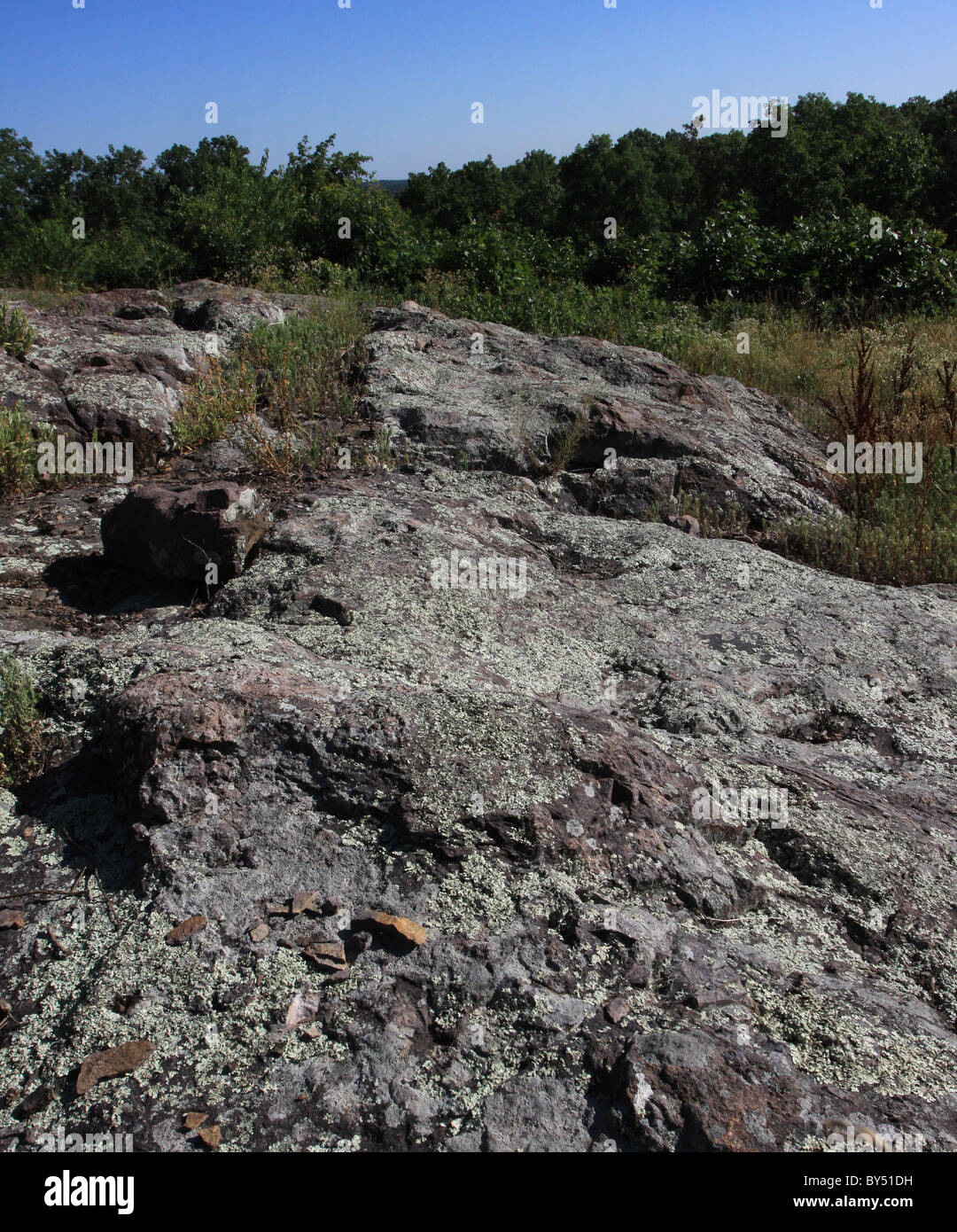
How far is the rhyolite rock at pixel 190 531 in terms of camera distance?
3430mm

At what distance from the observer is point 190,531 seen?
3.47 meters

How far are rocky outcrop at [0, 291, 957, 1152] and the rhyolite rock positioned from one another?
4.7 inches

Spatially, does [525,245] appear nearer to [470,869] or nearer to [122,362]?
[122,362]

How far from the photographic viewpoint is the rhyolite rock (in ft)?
11.3

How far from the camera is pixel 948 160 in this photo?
28.8 meters

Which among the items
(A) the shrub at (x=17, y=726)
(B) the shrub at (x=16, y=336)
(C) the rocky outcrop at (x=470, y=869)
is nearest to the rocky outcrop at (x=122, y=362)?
(B) the shrub at (x=16, y=336)

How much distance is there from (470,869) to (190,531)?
205 cm

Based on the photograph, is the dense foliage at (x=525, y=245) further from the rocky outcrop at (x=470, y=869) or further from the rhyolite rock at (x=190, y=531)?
the rocky outcrop at (x=470, y=869)

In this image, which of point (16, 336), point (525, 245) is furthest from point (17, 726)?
point (525, 245)

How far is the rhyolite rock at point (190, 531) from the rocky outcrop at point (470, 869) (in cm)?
12

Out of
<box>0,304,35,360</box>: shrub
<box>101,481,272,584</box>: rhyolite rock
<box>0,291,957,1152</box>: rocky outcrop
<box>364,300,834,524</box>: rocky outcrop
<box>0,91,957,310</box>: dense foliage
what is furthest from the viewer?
<box>0,91,957,310</box>: dense foliage

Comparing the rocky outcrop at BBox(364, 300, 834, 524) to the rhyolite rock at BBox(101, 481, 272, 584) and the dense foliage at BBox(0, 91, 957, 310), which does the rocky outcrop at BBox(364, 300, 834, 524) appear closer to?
the rhyolite rock at BBox(101, 481, 272, 584)

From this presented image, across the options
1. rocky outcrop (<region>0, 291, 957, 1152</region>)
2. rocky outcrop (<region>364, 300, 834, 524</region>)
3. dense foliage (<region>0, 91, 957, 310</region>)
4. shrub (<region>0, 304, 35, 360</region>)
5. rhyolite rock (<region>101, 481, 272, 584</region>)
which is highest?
dense foliage (<region>0, 91, 957, 310</region>)

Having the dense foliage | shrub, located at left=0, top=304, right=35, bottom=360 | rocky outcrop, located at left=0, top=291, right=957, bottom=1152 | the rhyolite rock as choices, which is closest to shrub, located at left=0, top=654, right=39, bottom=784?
rocky outcrop, located at left=0, top=291, right=957, bottom=1152
